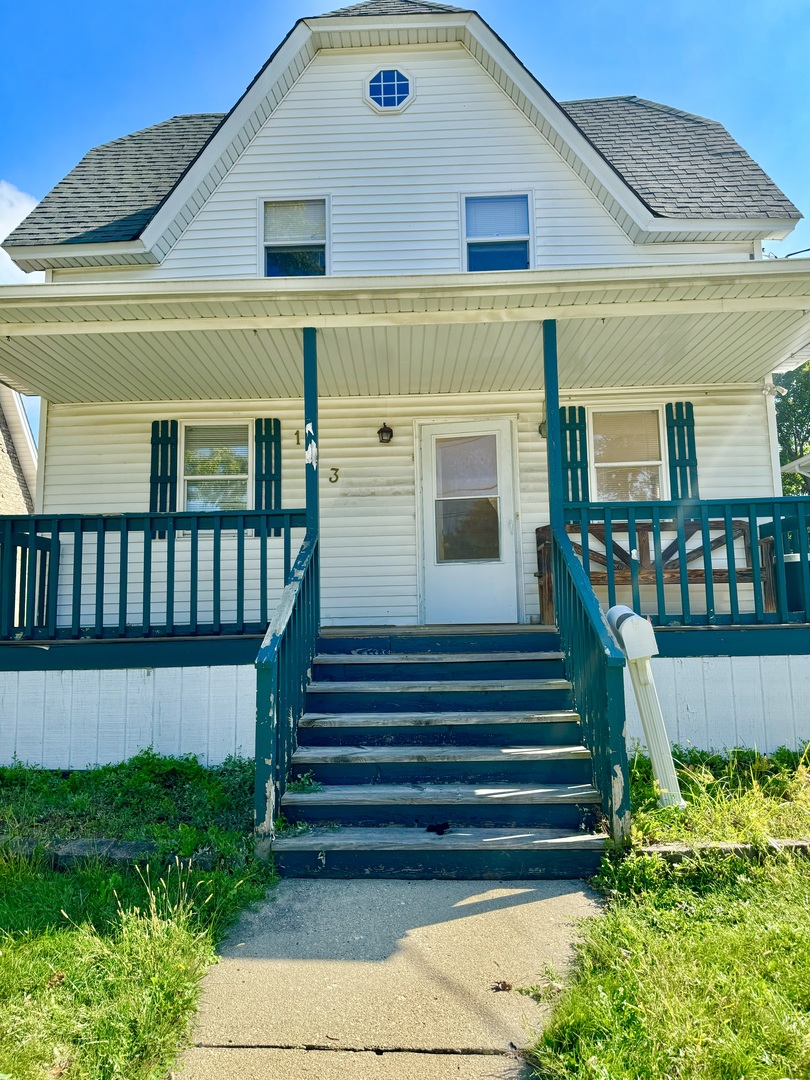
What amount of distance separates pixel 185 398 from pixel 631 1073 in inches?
270

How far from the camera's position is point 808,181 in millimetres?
15547

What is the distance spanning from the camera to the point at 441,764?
4.18m

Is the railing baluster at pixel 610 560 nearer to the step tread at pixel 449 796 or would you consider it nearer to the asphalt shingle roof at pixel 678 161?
the step tread at pixel 449 796

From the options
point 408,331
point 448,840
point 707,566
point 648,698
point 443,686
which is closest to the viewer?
point 448,840

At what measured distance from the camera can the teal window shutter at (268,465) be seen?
738 centimetres

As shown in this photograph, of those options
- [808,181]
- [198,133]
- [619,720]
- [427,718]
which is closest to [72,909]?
[427,718]

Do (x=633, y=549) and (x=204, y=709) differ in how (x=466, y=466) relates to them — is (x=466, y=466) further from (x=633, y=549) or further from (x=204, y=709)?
(x=204, y=709)

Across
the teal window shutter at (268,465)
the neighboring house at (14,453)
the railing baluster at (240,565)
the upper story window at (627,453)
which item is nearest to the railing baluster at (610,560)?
the upper story window at (627,453)

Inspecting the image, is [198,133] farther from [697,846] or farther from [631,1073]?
[631,1073]

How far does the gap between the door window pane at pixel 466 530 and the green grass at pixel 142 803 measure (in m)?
3.22

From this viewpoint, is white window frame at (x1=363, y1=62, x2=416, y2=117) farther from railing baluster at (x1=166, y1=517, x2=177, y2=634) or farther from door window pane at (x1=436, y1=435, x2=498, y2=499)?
railing baluster at (x1=166, y1=517, x2=177, y2=634)

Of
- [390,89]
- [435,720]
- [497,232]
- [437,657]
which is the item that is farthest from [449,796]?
[390,89]

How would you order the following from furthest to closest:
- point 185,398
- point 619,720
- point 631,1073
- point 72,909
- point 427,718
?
1. point 185,398
2. point 427,718
3. point 619,720
4. point 72,909
5. point 631,1073

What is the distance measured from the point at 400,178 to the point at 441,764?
631 centimetres
